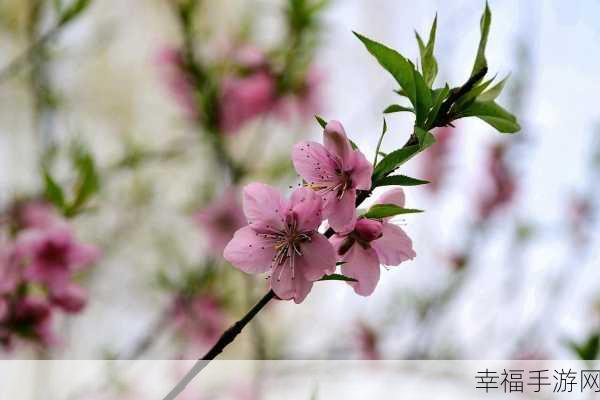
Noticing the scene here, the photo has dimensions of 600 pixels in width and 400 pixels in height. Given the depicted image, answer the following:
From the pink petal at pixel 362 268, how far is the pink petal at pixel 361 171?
2.3 inches

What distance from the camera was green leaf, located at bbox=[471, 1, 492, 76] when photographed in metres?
0.41

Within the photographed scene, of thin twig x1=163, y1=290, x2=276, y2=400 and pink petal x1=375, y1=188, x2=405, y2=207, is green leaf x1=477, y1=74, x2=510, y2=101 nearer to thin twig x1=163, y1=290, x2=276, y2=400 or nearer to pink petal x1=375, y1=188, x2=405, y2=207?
pink petal x1=375, y1=188, x2=405, y2=207

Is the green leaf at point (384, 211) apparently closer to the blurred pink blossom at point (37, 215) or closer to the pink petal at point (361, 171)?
the pink petal at point (361, 171)

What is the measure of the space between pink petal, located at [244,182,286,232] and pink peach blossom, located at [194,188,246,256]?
2.98 ft

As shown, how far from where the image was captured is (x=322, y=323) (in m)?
2.25

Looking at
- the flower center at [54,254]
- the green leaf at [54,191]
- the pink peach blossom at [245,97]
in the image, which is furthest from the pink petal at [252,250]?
the pink peach blossom at [245,97]

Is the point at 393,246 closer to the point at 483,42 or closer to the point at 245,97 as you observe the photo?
the point at 483,42

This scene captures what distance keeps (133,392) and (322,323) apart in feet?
3.19

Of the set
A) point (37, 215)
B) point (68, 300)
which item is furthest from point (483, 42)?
point (37, 215)

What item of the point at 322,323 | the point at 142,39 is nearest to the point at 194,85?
the point at 322,323

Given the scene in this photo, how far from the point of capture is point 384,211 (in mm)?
436

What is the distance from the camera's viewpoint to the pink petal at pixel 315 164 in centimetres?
47

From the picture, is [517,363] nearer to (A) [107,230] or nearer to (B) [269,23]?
(A) [107,230]

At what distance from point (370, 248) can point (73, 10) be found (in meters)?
0.52
